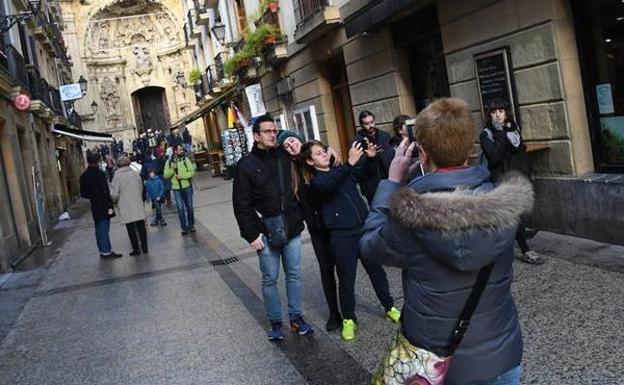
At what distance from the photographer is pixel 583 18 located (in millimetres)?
6934

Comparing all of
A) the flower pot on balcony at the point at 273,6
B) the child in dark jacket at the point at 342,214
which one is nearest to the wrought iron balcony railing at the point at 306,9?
the flower pot on balcony at the point at 273,6

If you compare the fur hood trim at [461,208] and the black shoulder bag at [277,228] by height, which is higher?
the fur hood trim at [461,208]

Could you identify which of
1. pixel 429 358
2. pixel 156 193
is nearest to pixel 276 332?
pixel 429 358

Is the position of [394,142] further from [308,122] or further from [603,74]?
[308,122]

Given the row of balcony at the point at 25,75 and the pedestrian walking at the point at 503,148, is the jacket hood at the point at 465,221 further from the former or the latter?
the row of balcony at the point at 25,75

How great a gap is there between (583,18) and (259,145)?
169 inches

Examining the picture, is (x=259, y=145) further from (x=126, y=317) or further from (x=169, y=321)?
(x=126, y=317)

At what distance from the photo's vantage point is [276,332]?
4.98m

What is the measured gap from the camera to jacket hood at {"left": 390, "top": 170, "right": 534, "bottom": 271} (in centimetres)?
203

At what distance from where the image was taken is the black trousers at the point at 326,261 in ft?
16.2

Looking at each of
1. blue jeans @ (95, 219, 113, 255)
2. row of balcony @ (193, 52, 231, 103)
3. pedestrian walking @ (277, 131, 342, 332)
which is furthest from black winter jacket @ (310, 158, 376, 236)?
row of balcony @ (193, 52, 231, 103)

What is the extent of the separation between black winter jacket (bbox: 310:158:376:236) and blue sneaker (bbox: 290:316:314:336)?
0.81 meters

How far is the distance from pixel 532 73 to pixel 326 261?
3888 millimetres

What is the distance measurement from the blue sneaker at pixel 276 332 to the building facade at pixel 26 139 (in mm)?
7087
